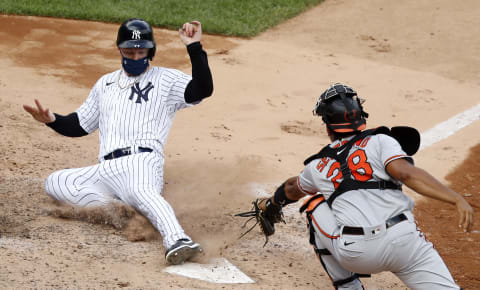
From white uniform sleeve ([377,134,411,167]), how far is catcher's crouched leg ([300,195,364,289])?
52 centimetres

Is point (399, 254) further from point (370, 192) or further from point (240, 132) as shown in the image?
point (240, 132)

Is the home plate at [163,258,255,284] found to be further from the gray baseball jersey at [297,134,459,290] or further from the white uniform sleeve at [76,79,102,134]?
the white uniform sleeve at [76,79,102,134]

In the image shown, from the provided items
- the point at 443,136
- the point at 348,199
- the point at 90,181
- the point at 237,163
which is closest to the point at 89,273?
the point at 90,181

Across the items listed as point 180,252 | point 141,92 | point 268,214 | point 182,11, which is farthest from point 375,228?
point 182,11

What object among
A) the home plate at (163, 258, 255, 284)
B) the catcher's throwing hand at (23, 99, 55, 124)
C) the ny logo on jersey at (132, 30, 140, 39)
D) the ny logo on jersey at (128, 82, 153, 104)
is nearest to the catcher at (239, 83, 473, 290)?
the home plate at (163, 258, 255, 284)

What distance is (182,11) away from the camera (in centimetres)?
1230

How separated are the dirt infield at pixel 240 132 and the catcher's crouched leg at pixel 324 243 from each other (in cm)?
49

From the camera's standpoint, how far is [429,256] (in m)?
3.69

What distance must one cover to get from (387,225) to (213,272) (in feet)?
4.61

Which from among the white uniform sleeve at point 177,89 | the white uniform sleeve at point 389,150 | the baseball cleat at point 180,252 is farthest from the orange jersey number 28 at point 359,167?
the white uniform sleeve at point 177,89

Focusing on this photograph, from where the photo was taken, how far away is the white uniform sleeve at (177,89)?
5.50 meters

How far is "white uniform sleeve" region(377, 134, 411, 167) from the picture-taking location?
3.67 metres

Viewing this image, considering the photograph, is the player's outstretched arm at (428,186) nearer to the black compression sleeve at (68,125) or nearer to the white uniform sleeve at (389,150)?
the white uniform sleeve at (389,150)

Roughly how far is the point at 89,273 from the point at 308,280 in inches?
59.2
